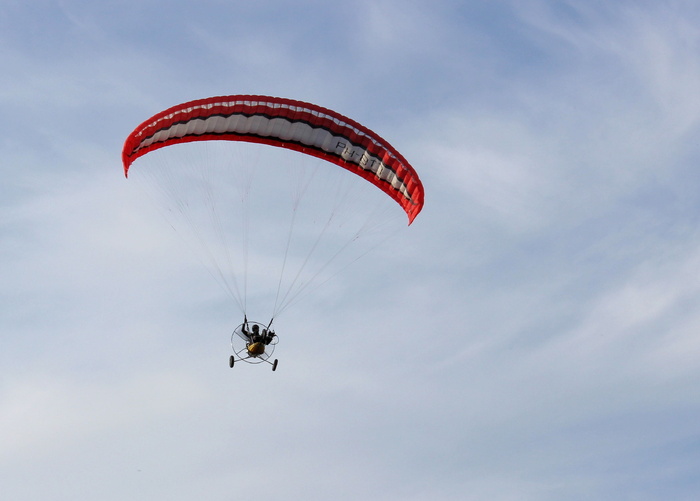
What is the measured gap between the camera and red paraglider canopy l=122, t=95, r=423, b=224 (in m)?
38.9

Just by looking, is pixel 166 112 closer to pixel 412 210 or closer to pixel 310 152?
pixel 310 152

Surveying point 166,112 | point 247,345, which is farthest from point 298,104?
point 247,345

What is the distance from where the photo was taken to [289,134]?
40375 mm

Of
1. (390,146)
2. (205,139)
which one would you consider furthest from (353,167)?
(205,139)

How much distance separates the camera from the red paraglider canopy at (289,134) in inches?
1531

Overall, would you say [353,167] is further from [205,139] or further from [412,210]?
[205,139]

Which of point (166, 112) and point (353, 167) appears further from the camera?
point (353, 167)

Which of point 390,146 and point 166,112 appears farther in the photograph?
point 390,146

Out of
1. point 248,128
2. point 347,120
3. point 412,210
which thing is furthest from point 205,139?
point 412,210

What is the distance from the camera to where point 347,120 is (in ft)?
132

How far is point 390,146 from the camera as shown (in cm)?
4109

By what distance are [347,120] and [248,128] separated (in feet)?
10.7

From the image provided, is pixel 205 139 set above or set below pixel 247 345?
above

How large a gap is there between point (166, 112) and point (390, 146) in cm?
764
